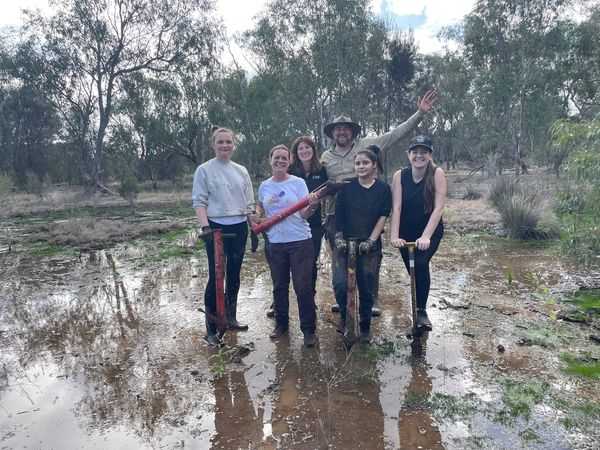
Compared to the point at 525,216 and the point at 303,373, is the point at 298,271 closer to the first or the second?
the point at 303,373

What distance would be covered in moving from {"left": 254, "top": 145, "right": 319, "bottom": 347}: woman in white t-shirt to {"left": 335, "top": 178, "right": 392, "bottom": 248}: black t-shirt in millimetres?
258

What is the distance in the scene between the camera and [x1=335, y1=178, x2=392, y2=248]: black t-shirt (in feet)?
11.5

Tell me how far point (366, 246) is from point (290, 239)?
2.21 feet

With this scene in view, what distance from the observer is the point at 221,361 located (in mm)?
3283

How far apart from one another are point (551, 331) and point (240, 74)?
2811 centimetres

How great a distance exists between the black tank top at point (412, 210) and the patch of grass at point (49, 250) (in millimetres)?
7243

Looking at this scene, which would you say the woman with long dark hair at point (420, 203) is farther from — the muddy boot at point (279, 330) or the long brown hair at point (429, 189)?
the muddy boot at point (279, 330)

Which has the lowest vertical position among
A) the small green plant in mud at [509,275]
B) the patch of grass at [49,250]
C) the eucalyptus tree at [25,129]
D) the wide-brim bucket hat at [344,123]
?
the small green plant in mud at [509,275]

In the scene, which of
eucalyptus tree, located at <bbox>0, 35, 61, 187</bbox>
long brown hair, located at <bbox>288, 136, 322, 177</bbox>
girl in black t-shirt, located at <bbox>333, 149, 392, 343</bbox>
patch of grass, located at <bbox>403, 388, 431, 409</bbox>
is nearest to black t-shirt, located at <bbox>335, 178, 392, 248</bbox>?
girl in black t-shirt, located at <bbox>333, 149, 392, 343</bbox>

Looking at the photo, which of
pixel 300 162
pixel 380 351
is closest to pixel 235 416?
pixel 380 351

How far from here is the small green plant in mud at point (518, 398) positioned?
2.51 m

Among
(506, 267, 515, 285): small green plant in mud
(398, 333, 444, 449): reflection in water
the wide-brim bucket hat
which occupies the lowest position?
(398, 333, 444, 449): reflection in water

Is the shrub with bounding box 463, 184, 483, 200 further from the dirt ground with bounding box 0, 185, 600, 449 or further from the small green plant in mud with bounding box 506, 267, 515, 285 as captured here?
the dirt ground with bounding box 0, 185, 600, 449

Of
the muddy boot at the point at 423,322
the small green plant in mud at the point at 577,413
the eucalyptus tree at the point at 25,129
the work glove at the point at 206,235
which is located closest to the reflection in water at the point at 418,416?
the muddy boot at the point at 423,322
